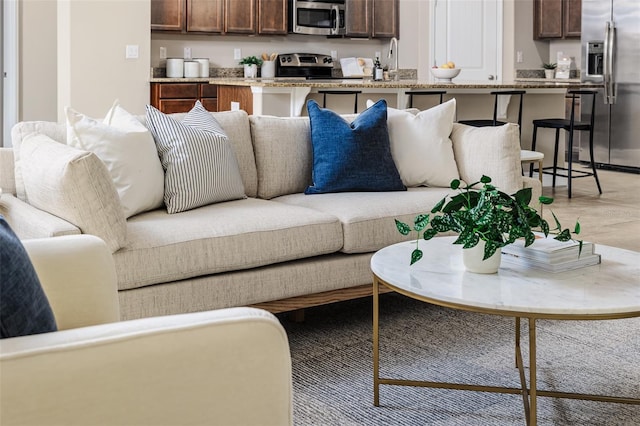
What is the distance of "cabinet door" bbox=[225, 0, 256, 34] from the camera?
25.9 ft

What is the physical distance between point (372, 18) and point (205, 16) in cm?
203

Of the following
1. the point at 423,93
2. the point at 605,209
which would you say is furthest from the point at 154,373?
the point at 423,93

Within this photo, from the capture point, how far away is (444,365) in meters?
2.71

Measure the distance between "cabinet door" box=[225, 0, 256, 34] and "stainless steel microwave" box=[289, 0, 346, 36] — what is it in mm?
470

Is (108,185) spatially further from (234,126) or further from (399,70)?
(399,70)

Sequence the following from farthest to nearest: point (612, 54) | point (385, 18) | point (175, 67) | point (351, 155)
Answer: point (385, 18)
point (612, 54)
point (175, 67)
point (351, 155)

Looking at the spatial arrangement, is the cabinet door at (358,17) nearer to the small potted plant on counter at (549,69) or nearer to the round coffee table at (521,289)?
the small potted plant on counter at (549,69)

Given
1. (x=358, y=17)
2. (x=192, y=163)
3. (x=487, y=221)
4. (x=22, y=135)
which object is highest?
(x=358, y=17)

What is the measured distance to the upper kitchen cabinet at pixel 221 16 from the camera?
7.59m

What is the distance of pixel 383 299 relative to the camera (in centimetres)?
356

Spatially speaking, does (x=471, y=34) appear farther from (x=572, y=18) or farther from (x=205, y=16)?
(x=205, y=16)

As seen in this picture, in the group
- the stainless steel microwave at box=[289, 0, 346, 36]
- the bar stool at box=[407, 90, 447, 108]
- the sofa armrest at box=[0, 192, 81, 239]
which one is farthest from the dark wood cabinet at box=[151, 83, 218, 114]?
the sofa armrest at box=[0, 192, 81, 239]

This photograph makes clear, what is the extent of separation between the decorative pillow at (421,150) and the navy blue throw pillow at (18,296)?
2.53 meters

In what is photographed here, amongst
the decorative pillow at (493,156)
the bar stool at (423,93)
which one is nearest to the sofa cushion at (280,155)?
the decorative pillow at (493,156)
